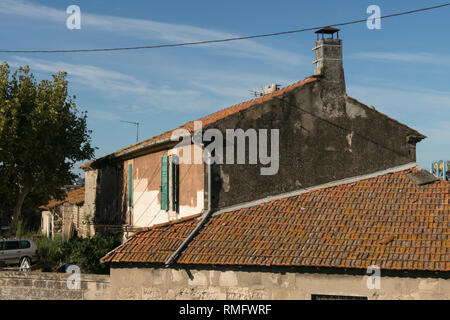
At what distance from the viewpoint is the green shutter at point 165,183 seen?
1781cm

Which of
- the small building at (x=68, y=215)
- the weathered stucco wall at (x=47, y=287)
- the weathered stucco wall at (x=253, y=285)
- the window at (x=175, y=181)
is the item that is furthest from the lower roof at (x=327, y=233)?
the small building at (x=68, y=215)

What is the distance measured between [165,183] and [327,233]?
19.8 ft

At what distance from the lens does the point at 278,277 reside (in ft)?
45.0

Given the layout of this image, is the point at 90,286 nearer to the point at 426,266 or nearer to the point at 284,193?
the point at 284,193

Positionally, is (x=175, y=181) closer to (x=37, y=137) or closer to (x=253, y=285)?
(x=253, y=285)

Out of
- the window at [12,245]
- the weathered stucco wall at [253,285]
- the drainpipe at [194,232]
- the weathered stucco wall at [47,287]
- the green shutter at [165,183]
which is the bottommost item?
the weathered stucco wall at [47,287]

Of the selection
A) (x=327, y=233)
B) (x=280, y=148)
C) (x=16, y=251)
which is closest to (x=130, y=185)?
(x=280, y=148)

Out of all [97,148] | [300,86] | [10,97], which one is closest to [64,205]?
[97,148]

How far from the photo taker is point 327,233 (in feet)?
47.9

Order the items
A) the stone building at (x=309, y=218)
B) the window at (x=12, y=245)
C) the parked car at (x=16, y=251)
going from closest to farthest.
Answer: the stone building at (x=309, y=218) < the parked car at (x=16, y=251) < the window at (x=12, y=245)

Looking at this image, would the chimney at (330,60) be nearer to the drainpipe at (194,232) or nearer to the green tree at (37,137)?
the drainpipe at (194,232)

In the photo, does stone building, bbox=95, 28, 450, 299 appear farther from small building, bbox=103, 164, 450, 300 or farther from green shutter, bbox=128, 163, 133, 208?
green shutter, bbox=128, 163, 133, 208

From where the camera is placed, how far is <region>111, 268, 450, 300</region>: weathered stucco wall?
12.9m

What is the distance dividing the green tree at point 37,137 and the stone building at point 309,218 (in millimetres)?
6979
